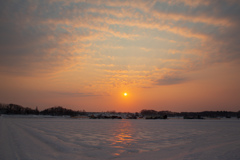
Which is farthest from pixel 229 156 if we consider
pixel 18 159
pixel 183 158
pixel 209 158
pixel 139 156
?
pixel 18 159

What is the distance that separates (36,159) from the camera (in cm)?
1002

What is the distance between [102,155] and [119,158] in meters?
1.31

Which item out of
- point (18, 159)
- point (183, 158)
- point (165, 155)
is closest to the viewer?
point (18, 159)

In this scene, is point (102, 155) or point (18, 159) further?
point (102, 155)

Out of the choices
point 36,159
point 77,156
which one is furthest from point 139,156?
point 36,159

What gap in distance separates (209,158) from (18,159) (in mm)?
10162

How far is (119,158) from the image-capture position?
1068 centimetres

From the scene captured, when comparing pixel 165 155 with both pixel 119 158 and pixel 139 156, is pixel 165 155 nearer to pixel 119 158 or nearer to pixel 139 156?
pixel 139 156

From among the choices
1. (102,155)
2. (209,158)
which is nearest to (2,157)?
(102,155)

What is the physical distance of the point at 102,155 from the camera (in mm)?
11492

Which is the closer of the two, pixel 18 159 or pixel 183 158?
pixel 18 159

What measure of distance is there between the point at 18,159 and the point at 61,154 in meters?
2.48

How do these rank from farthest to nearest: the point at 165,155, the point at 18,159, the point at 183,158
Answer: the point at 165,155, the point at 183,158, the point at 18,159

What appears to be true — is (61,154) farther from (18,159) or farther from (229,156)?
(229,156)
